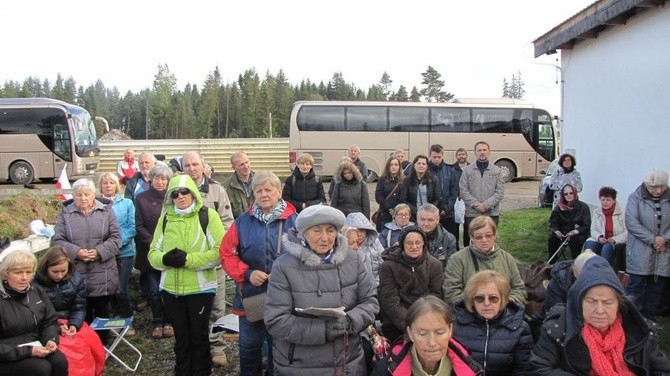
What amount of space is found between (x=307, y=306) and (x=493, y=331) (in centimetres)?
117

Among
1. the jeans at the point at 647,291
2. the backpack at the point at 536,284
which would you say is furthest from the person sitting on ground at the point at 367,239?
the jeans at the point at 647,291

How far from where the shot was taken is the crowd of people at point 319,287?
2998 millimetres

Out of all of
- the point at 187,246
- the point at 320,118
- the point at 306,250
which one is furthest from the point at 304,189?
the point at 320,118

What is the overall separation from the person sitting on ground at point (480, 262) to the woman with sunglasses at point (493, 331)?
0.83m

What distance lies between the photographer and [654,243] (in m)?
5.41

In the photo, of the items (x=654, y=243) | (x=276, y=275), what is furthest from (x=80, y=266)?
(x=654, y=243)

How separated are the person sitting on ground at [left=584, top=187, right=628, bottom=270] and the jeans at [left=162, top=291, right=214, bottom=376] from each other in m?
4.77

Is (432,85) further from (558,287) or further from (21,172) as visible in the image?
(558,287)

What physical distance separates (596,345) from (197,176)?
3.65m

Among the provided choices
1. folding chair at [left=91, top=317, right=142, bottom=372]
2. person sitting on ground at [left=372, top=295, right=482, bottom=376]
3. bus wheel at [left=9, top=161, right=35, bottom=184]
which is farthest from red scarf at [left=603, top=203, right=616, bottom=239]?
bus wheel at [left=9, top=161, right=35, bottom=184]

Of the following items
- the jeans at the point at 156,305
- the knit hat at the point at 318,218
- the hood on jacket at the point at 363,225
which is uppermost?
the knit hat at the point at 318,218

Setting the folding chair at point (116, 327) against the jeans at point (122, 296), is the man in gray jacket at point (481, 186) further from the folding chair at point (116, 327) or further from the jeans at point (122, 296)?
the folding chair at point (116, 327)

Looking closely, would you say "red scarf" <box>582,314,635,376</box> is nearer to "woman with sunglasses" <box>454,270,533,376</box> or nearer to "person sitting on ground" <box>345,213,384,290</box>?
"woman with sunglasses" <box>454,270,533,376</box>

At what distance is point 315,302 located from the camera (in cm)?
315
